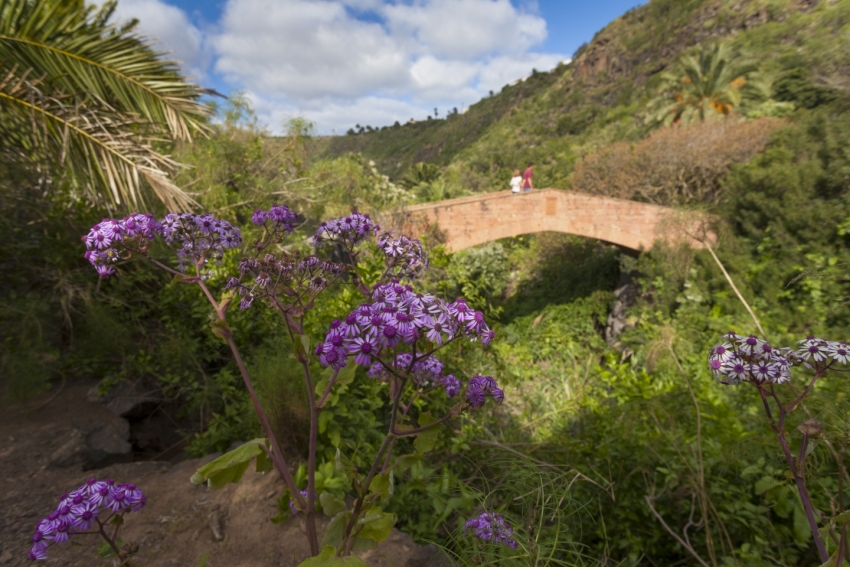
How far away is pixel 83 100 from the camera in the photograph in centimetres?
404

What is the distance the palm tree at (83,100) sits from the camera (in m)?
3.71

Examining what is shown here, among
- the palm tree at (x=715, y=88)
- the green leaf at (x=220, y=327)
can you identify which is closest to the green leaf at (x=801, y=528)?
the green leaf at (x=220, y=327)

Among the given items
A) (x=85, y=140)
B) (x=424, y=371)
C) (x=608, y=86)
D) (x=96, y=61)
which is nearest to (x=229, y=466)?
(x=424, y=371)

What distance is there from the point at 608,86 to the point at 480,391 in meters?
54.9

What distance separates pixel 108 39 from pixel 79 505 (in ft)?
16.9

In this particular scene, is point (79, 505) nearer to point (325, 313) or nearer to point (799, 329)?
point (325, 313)

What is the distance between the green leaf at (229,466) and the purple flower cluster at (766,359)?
152cm

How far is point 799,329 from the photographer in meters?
7.71

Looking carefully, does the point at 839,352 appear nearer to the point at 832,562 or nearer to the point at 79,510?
the point at 832,562

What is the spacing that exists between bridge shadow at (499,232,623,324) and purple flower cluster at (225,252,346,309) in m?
12.1

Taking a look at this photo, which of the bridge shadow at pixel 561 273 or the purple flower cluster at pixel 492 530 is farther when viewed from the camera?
the bridge shadow at pixel 561 273

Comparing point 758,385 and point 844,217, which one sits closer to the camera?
point 758,385

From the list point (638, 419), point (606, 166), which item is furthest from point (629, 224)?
point (638, 419)

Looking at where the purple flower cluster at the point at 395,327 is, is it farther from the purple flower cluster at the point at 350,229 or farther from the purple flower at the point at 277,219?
the purple flower at the point at 277,219
